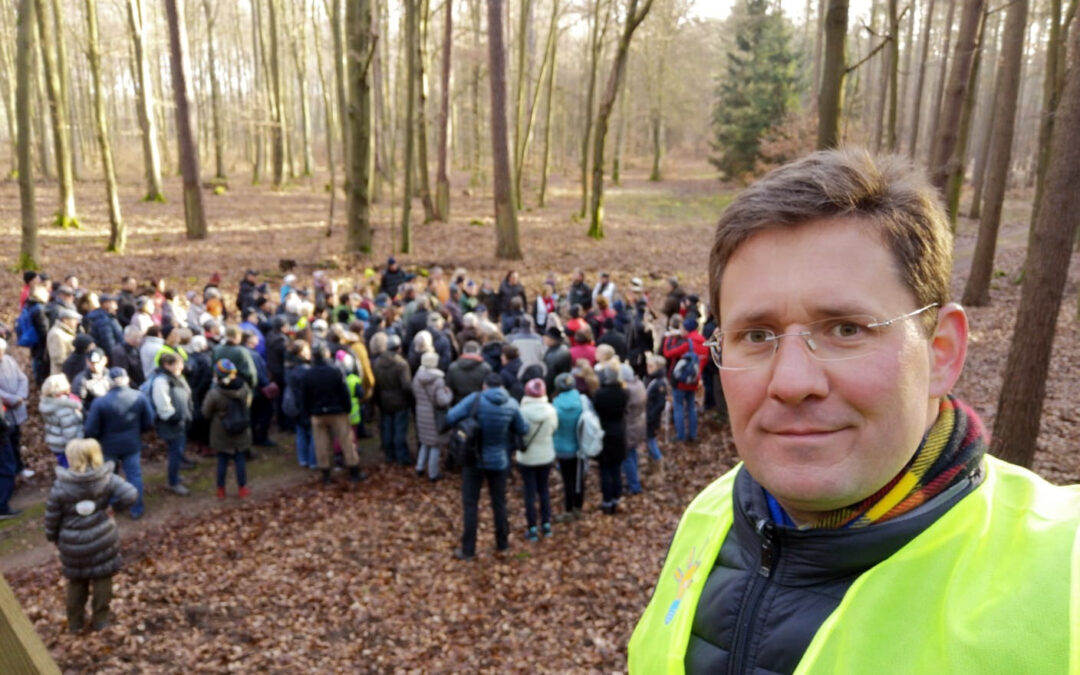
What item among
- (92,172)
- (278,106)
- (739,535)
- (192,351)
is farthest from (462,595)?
(92,172)

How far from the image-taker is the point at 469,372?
873 cm

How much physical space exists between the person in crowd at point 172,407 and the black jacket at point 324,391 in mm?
1402

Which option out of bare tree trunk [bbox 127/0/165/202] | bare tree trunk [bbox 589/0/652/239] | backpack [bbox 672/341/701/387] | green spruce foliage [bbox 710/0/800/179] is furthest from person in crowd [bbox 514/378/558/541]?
green spruce foliage [bbox 710/0/800/179]

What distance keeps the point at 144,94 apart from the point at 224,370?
16.7 m

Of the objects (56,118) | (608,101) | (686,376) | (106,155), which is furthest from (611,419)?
(56,118)

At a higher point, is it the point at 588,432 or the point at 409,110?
the point at 409,110

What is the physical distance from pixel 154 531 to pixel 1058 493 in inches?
343

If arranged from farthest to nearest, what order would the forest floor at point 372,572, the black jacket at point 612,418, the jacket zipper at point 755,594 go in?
the black jacket at point 612,418 < the forest floor at point 372,572 < the jacket zipper at point 755,594

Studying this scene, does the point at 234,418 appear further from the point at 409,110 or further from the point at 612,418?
the point at 409,110

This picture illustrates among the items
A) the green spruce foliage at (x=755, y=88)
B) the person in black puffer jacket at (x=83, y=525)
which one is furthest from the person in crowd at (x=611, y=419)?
the green spruce foliage at (x=755, y=88)

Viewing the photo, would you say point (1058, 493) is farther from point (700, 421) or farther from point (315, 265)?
point (315, 265)

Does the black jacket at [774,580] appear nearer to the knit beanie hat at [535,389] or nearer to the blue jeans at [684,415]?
the knit beanie hat at [535,389]

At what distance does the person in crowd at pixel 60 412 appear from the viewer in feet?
24.4

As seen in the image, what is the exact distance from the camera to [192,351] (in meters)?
9.18
